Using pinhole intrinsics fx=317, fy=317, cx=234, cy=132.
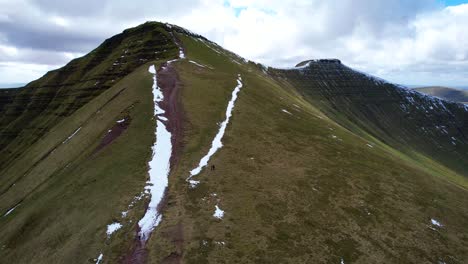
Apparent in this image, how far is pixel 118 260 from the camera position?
2916 centimetres

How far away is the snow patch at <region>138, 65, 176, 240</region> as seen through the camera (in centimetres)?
3371

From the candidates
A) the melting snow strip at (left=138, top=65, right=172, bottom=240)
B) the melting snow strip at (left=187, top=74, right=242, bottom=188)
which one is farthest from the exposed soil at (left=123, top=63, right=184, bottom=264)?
the melting snow strip at (left=187, top=74, right=242, bottom=188)

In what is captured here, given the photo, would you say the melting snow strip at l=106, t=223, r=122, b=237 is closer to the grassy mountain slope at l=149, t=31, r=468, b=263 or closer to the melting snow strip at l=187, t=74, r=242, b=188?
the grassy mountain slope at l=149, t=31, r=468, b=263

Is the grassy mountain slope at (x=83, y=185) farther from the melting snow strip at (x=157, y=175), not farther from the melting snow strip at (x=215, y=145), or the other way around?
the melting snow strip at (x=215, y=145)

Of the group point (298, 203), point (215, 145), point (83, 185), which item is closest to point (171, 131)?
point (215, 145)

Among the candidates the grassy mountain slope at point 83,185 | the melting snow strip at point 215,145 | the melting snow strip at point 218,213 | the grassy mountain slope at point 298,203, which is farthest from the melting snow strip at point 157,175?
the melting snow strip at point 218,213

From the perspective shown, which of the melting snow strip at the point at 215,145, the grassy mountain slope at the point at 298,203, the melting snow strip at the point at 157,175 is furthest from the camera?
the melting snow strip at the point at 215,145

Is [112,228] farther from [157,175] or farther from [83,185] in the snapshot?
[83,185]

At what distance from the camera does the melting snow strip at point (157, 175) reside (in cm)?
3367

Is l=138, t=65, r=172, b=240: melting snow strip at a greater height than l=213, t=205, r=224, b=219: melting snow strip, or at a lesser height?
greater

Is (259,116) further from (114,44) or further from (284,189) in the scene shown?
(114,44)

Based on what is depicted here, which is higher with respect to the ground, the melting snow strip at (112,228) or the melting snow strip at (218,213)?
the melting snow strip at (218,213)

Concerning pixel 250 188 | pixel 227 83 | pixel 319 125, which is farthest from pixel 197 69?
pixel 250 188

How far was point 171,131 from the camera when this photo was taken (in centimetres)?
5584
